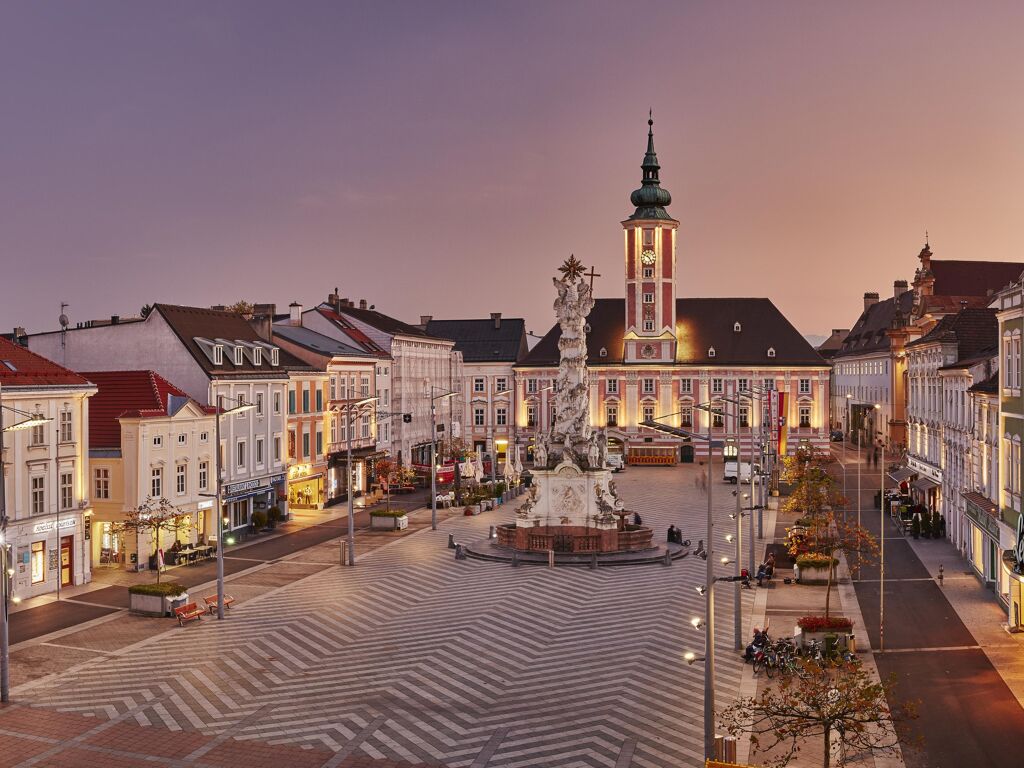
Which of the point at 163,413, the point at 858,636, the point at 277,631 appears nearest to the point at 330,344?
the point at 163,413

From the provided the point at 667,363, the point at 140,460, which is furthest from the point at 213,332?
the point at 667,363

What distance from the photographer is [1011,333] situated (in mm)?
37562

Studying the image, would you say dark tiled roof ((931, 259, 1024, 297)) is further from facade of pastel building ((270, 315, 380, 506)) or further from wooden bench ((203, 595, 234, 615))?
wooden bench ((203, 595, 234, 615))

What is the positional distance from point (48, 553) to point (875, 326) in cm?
11510

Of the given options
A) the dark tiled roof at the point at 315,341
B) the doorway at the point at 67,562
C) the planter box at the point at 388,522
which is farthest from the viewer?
the dark tiled roof at the point at 315,341

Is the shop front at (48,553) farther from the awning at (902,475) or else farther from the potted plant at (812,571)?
the awning at (902,475)

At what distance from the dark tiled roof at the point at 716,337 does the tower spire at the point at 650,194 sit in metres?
11.7

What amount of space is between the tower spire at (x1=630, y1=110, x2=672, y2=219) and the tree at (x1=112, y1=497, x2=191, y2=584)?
220ft

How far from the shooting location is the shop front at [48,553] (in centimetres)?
4106

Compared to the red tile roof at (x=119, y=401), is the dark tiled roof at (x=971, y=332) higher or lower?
higher

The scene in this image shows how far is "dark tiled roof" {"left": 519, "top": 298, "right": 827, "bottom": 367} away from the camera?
106 meters

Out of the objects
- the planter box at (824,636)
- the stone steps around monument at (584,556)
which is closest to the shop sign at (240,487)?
the stone steps around monument at (584,556)

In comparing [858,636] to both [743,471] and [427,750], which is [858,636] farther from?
[743,471]

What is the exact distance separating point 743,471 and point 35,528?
6034cm
